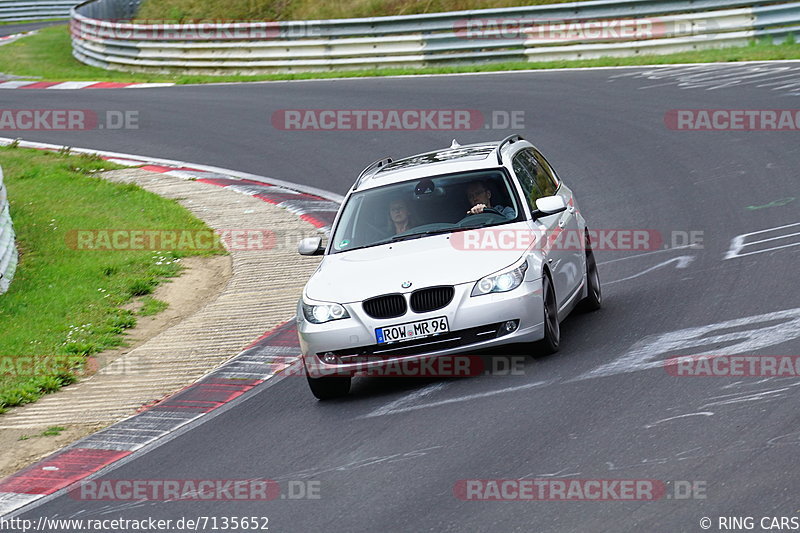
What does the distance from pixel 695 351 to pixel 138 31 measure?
27.1 metres

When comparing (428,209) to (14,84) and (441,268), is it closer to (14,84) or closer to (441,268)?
(441,268)

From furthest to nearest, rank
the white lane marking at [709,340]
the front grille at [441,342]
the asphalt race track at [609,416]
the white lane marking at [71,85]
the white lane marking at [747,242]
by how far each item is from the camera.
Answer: the white lane marking at [71,85], the white lane marking at [747,242], the front grille at [441,342], the white lane marking at [709,340], the asphalt race track at [609,416]

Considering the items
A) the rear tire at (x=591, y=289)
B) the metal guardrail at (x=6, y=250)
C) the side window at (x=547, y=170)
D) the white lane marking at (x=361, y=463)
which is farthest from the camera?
the metal guardrail at (x=6, y=250)

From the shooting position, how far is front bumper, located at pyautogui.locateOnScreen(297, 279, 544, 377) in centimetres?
891

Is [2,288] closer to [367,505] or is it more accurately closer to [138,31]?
[367,505]

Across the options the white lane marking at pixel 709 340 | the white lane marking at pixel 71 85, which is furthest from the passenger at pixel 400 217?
the white lane marking at pixel 71 85

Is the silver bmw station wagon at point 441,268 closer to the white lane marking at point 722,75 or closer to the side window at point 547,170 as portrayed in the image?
the side window at point 547,170

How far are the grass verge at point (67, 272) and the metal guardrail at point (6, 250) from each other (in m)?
0.12

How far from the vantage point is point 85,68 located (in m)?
35.9

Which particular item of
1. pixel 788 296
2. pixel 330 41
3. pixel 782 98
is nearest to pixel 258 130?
pixel 330 41

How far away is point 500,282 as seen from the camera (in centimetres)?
903

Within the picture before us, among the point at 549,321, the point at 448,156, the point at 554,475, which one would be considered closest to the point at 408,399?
the point at 549,321

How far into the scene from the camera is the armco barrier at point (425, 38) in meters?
24.3

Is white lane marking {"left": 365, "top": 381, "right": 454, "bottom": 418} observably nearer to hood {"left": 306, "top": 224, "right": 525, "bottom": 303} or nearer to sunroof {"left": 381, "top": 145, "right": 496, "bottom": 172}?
hood {"left": 306, "top": 224, "right": 525, "bottom": 303}
